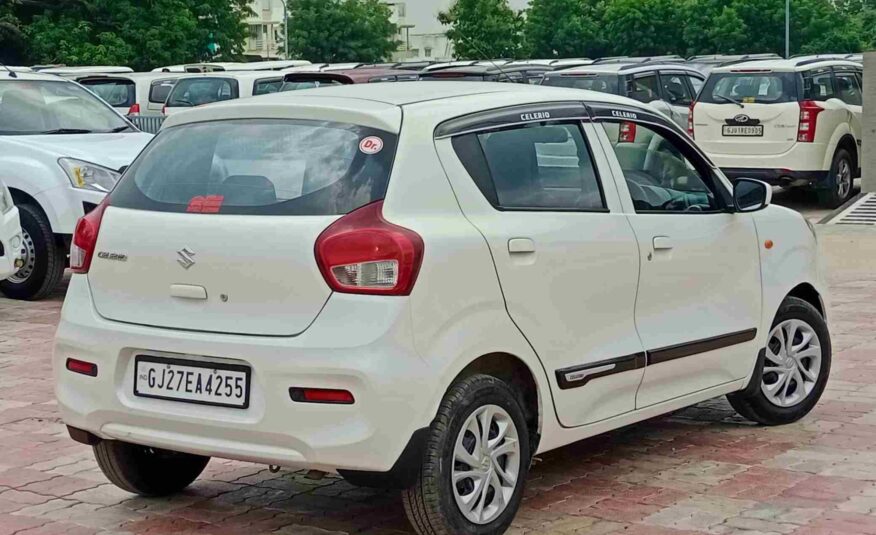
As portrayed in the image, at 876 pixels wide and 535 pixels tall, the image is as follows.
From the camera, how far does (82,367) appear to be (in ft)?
17.0

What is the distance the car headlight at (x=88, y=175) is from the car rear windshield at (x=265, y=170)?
607 cm

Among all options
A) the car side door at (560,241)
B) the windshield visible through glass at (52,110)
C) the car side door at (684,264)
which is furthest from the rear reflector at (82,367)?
the windshield visible through glass at (52,110)

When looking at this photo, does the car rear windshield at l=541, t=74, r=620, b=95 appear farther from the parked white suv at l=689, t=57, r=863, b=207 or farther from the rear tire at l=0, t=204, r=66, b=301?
the rear tire at l=0, t=204, r=66, b=301

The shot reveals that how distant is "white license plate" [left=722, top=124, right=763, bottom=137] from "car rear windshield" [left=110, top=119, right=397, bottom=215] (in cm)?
1264

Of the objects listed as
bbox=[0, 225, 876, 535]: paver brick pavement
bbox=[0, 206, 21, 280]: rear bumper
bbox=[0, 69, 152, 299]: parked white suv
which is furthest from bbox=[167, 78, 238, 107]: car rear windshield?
bbox=[0, 225, 876, 535]: paver brick pavement

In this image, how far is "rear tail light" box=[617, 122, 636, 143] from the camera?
5957 millimetres

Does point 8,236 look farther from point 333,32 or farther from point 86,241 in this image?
point 333,32

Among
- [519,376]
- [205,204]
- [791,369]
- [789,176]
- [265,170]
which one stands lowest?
[789,176]

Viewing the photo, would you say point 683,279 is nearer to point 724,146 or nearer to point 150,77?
point 724,146

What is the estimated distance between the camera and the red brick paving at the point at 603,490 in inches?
212

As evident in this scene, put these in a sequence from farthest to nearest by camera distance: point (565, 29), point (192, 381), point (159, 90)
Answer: point (565, 29) < point (159, 90) < point (192, 381)

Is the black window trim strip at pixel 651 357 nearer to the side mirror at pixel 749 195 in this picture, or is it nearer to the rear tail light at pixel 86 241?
the side mirror at pixel 749 195

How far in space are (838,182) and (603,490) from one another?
12.4m

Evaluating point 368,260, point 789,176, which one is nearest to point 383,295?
point 368,260
